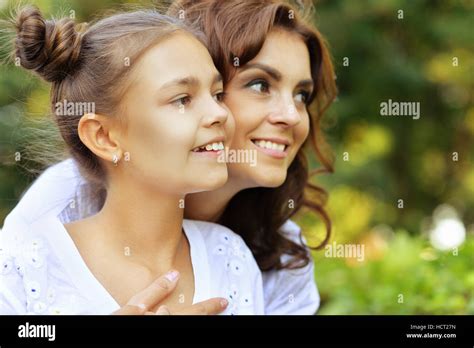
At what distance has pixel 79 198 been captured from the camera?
103 inches

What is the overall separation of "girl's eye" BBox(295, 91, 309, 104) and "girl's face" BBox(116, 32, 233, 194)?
1.53 feet

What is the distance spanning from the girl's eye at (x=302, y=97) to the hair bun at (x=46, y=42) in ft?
2.69

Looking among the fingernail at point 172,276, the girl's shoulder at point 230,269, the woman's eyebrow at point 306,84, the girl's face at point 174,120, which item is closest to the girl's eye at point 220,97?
the girl's face at point 174,120

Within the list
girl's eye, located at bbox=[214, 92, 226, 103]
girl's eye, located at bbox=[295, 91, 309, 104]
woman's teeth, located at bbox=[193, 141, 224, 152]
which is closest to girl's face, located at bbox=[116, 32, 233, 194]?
woman's teeth, located at bbox=[193, 141, 224, 152]

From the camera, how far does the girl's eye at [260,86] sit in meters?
2.54

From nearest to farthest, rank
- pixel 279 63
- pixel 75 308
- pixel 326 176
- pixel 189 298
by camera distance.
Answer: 1. pixel 75 308
2. pixel 189 298
3. pixel 279 63
4. pixel 326 176

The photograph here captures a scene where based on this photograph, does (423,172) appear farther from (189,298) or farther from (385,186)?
(189,298)

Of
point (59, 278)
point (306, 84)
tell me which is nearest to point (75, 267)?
point (59, 278)

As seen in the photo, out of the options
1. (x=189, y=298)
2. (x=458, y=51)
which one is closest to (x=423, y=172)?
(x=458, y=51)

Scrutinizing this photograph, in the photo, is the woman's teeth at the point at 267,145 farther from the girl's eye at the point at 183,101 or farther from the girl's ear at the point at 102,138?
the girl's ear at the point at 102,138

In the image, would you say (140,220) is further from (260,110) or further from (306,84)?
(306,84)

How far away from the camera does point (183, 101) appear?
7.31 ft

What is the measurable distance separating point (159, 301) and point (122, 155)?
0.46m

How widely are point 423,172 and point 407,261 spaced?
8.32 feet
